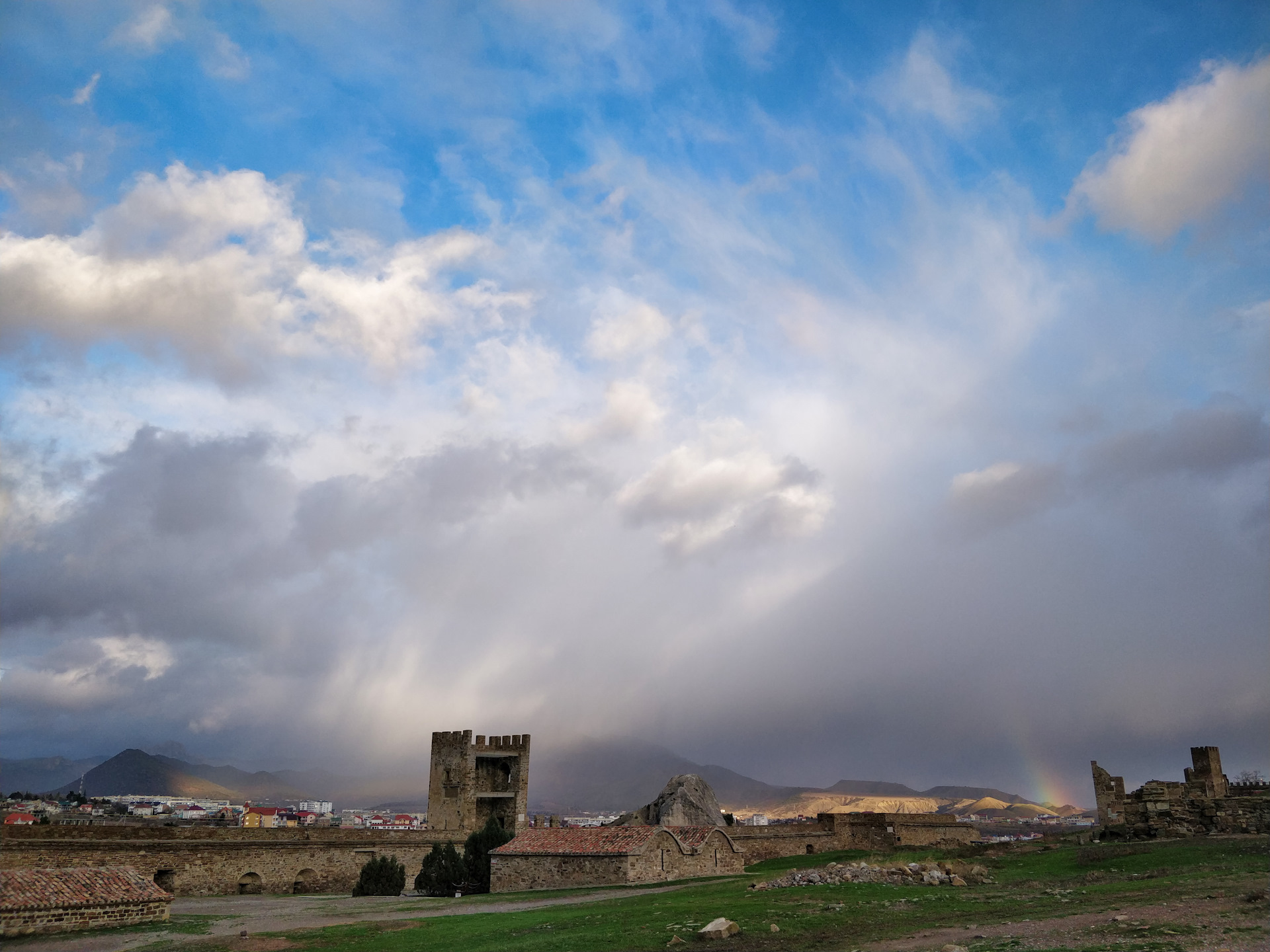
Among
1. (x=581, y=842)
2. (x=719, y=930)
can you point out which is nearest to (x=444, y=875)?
(x=581, y=842)

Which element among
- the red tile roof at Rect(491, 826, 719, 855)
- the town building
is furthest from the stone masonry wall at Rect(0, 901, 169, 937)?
the town building

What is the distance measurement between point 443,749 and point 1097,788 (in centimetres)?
4714

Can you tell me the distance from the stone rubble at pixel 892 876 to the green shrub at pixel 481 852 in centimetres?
1763

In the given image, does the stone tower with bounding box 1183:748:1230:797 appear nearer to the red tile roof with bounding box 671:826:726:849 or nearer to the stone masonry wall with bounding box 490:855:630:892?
the red tile roof with bounding box 671:826:726:849

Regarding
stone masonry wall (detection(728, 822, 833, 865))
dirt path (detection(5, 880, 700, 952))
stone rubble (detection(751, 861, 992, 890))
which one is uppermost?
stone rubble (detection(751, 861, 992, 890))

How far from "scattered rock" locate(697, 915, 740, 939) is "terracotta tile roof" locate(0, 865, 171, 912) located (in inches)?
771

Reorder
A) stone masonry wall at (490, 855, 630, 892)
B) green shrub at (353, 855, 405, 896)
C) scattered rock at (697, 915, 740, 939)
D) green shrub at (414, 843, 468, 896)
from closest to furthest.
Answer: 1. scattered rock at (697, 915, 740, 939)
2. stone masonry wall at (490, 855, 630, 892)
3. green shrub at (414, 843, 468, 896)
4. green shrub at (353, 855, 405, 896)

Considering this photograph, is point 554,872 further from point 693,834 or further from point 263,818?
point 263,818

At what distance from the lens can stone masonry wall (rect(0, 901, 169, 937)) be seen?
77.5 feet

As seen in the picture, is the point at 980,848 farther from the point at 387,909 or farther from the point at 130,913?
the point at 130,913

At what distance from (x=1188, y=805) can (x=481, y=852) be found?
32.1 metres

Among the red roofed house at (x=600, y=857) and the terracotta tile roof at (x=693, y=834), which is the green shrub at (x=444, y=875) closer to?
the red roofed house at (x=600, y=857)

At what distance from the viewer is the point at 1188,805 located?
33594 millimetres

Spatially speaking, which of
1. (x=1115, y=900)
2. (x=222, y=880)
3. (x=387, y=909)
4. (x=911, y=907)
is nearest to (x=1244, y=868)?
(x=1115, y=900)
